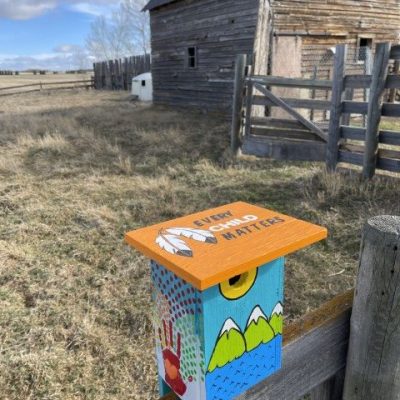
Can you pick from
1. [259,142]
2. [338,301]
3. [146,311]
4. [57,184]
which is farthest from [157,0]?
[338,301]

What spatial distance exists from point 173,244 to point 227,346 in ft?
1.09

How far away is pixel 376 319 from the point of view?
1291 mm

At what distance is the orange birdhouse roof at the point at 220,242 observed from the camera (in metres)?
0.99

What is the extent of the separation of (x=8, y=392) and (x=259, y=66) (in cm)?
1015

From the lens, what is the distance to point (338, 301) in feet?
4.82

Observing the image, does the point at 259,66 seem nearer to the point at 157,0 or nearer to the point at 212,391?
the point at 157,0

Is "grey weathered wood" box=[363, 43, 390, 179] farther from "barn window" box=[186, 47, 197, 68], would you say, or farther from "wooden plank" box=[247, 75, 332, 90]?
"barn window" box=[186, 47, 197, 68]

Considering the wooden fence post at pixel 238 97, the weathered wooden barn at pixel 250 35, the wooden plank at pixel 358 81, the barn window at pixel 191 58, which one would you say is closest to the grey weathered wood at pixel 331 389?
the wooden plank at pixel 358 81

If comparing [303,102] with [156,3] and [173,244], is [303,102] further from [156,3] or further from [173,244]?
[156,3]

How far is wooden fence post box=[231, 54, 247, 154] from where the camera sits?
7.70 m

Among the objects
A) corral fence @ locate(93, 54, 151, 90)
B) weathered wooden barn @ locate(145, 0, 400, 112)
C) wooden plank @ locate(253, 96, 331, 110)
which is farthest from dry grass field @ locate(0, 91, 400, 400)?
corral fence @ locate(93, 54, 151, 90)

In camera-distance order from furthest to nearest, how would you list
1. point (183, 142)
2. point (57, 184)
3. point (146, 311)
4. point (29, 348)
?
point (183, 142)
point (57, 184)
point (146, 311)
point (29, 348)

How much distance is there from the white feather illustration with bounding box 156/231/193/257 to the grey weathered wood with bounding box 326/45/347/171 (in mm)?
5672

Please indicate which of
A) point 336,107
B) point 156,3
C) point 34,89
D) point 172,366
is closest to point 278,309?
point 172,366
